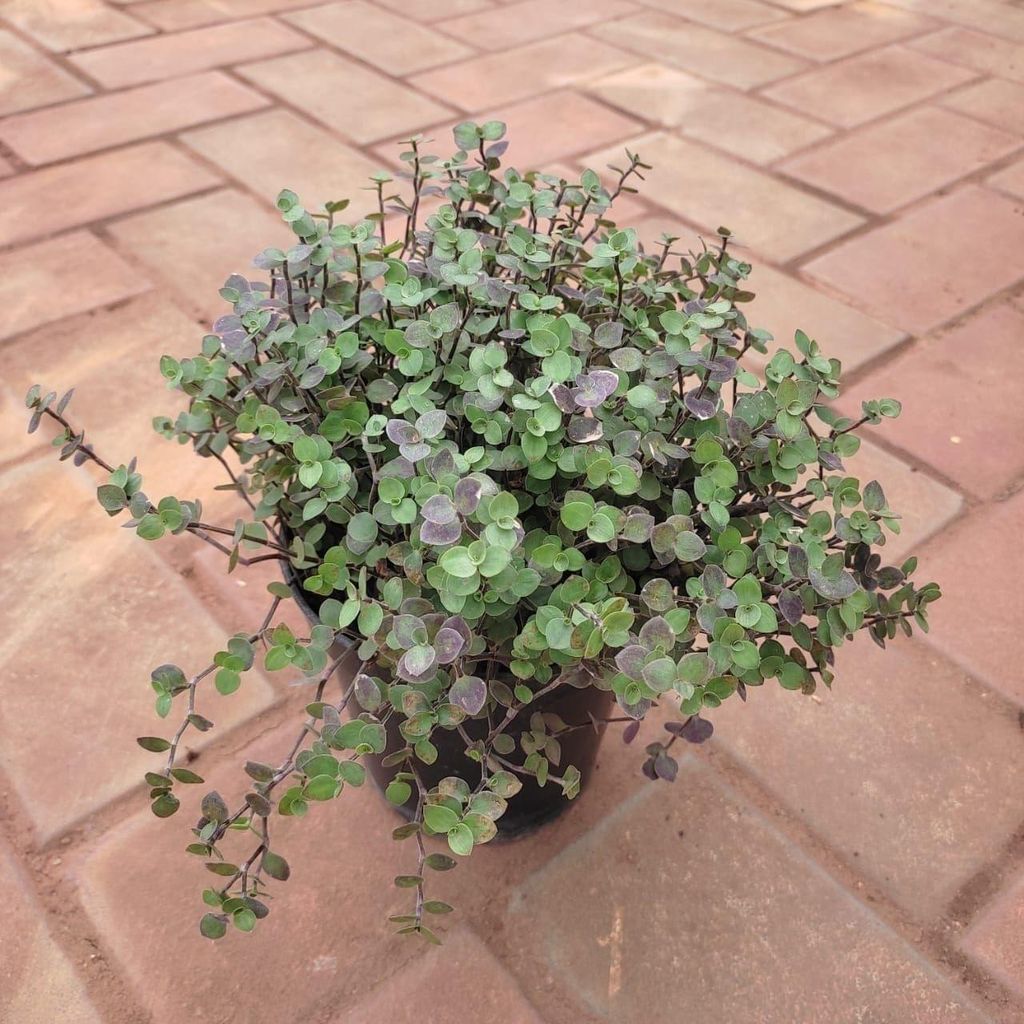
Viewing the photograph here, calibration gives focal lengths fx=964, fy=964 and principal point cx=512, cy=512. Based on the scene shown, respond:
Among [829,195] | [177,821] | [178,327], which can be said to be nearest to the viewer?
[177,821]

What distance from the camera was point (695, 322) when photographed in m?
0.92

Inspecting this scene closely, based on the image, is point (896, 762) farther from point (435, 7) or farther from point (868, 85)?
point (435, 7)

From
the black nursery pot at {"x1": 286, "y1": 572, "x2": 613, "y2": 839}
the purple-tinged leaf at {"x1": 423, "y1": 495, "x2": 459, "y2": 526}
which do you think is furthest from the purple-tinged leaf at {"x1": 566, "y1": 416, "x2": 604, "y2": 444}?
the black nursery pot at {"x1": 286, "y1": 572, "x2": 613, "y2": 839}

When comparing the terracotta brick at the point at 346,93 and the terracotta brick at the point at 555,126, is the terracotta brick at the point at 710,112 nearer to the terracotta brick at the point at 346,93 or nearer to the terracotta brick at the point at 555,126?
the terracotta brick at the point at 555,126

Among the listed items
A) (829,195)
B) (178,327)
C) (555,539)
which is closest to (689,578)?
(555,539)

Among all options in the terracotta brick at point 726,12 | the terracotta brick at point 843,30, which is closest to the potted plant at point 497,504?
the terracotta brick at point 843,30

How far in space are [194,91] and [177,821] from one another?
2348 millimetres

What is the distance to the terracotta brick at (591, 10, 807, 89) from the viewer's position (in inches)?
121

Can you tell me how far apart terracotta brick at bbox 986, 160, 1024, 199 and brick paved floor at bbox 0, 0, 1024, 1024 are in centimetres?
1

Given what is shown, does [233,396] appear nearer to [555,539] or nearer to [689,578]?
[555,539]

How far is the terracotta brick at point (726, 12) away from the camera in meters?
3.41

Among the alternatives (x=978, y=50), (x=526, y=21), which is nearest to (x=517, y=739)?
(x=526, y=21)

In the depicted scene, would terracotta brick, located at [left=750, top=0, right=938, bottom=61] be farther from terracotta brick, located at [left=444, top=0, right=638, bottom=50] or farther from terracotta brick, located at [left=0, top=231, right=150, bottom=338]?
terracotta brick, located at [left=0, top=231, right=150, bottom=338]

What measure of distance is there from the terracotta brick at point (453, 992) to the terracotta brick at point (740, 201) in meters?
1.72
